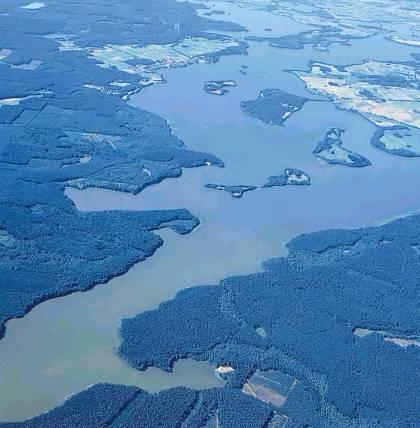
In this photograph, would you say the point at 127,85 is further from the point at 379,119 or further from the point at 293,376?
the point at 293,376

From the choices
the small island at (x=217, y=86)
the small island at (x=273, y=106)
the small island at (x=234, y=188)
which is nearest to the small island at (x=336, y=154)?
the small island at (x=273, y=106)

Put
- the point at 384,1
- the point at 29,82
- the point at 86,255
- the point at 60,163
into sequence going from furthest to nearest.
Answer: the point at 384,1
the point at 29,82
the point at 60,163
the point at 86,255

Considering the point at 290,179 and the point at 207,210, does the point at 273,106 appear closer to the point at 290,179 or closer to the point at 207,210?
the point at 290,179

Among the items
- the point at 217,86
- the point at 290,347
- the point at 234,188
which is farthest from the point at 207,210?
the point at 217,86

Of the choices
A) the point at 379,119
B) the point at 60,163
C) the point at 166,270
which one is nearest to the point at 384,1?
the point at 379,119

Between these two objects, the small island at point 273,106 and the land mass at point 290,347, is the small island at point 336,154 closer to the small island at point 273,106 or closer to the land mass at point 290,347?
the small island at point 273,106
